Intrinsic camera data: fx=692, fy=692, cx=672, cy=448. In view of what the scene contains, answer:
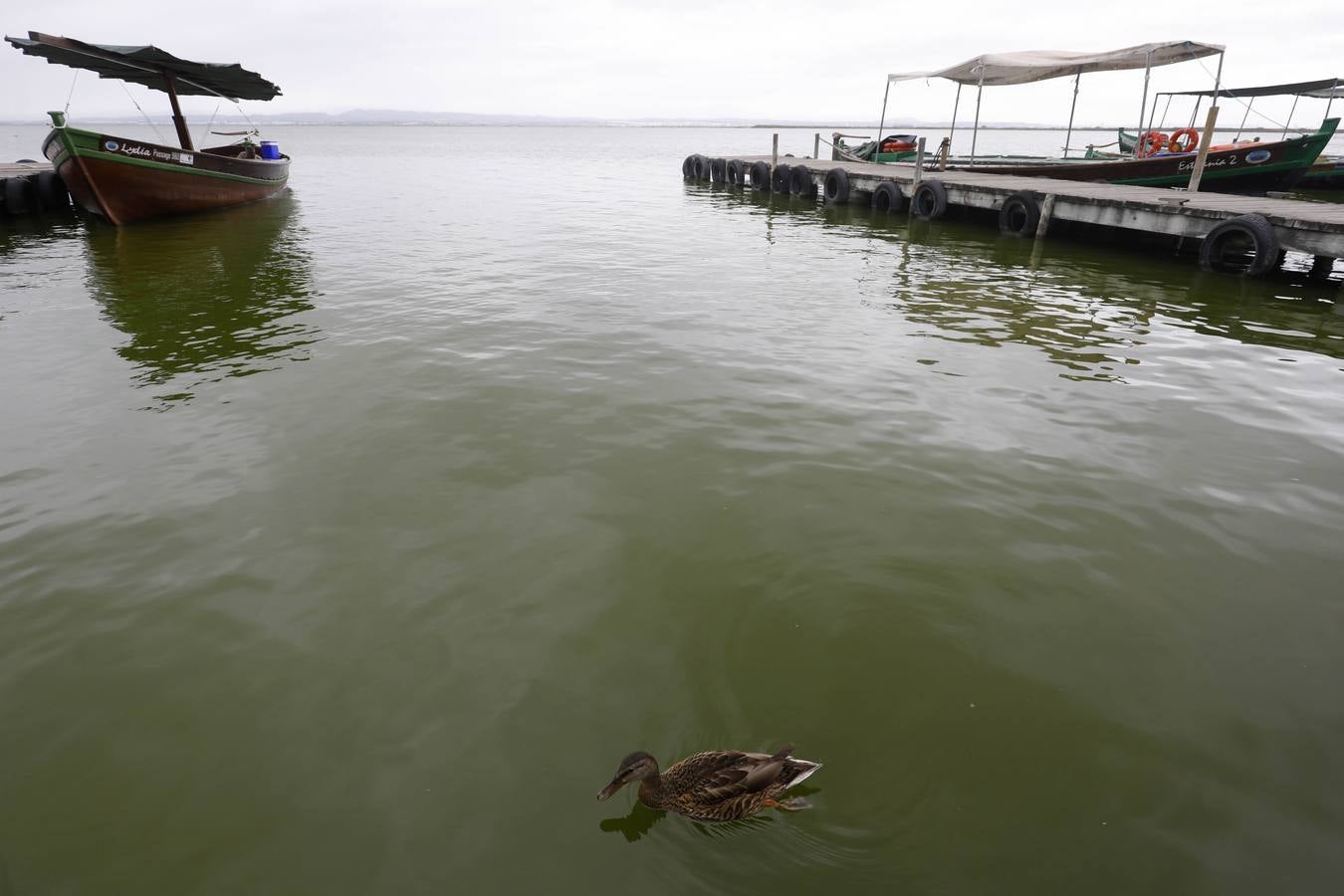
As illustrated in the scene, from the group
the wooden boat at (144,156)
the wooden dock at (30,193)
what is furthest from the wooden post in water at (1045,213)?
the wooden dock at (30,193)

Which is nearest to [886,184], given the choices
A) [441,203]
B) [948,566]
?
[441,203]

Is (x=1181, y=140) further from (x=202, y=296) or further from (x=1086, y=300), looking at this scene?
(x=202, y=296)

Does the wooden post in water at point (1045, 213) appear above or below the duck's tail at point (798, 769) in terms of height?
above

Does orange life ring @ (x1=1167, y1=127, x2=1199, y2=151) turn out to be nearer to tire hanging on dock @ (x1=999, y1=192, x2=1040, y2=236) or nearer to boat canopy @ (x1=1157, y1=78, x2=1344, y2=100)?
boat canopy @ (x1=1157, y1=78, x2=1344, y2=100)

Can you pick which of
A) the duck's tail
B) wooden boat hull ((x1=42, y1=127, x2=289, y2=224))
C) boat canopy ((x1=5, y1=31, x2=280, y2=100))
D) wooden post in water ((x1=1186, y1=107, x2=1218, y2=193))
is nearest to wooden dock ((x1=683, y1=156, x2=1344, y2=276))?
wooden post in water ((x1=1186, y1=107, x2=1218, y2=193))

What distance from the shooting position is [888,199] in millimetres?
24250

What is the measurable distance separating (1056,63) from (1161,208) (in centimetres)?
1313

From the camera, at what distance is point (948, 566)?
15.9ft

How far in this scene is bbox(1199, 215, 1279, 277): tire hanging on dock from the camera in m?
13.0

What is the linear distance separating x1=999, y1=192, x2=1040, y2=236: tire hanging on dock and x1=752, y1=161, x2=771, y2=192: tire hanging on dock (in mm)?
14166

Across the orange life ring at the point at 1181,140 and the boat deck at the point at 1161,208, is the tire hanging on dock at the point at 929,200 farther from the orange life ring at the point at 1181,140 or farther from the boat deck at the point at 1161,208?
the orange life ring at the point at 1181,140

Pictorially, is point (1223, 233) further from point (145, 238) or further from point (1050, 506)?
point (145, 238)

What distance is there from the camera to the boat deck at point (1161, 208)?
12.5 m

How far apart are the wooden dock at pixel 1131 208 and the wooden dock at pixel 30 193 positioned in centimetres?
2722
